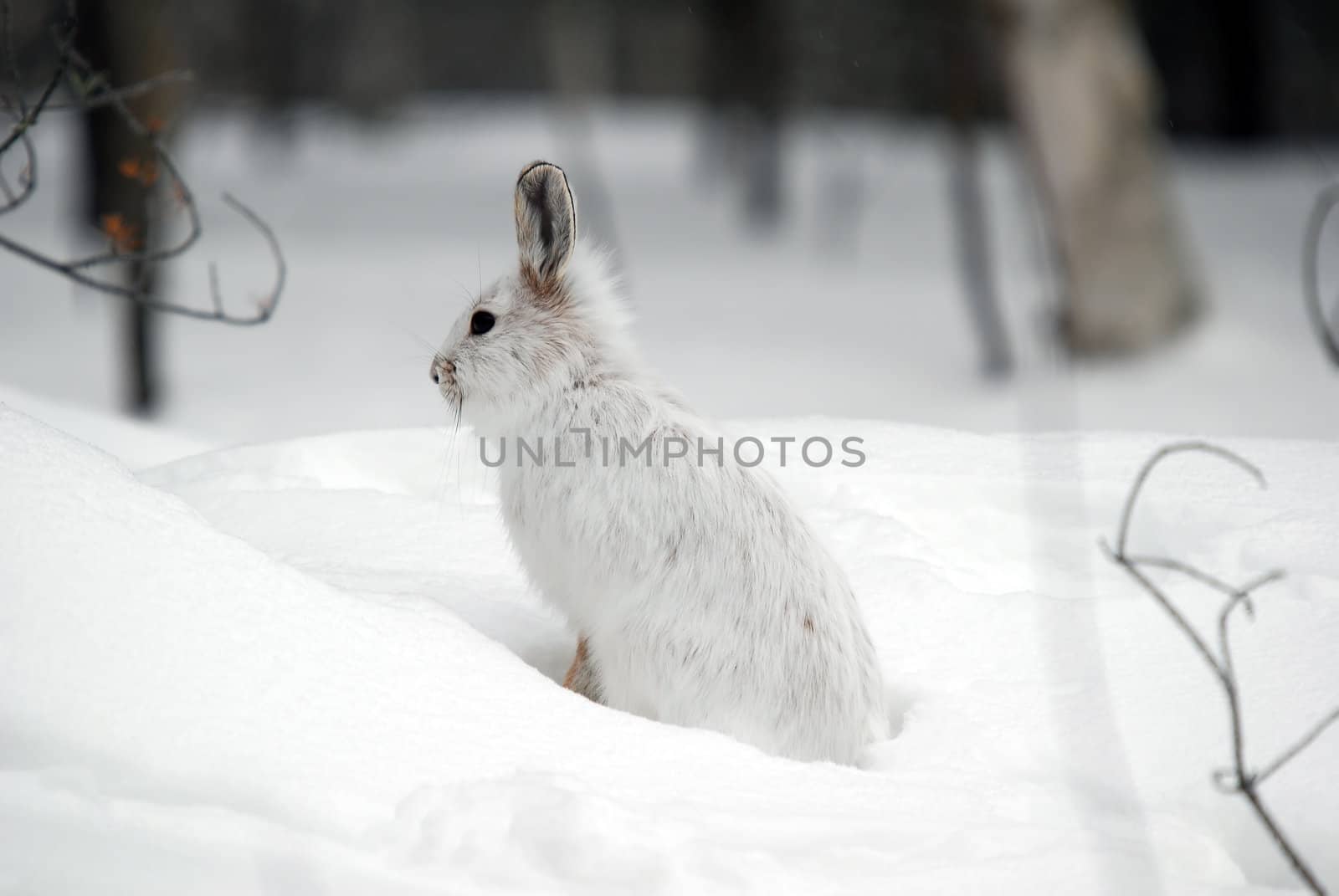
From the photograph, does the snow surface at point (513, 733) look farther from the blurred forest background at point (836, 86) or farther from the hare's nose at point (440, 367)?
the blurred forest background at point (836, 86)

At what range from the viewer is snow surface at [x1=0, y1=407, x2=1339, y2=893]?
5.66ft

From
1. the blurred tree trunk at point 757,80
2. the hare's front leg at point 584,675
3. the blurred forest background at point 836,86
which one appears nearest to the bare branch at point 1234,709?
the hare's front leg at point 584,675

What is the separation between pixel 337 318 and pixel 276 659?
928 cm

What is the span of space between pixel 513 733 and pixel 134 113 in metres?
6.26

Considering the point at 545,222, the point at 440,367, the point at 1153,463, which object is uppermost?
the point at 545,222

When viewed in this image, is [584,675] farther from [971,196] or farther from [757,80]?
[757,80]

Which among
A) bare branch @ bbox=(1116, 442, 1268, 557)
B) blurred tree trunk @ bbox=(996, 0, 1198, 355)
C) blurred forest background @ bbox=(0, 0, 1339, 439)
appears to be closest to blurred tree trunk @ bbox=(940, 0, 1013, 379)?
blurred forest background @ bbox=(0, 0, 1339, 439)

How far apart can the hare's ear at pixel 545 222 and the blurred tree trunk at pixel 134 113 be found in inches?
187

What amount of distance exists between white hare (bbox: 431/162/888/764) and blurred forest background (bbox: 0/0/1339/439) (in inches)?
50.2

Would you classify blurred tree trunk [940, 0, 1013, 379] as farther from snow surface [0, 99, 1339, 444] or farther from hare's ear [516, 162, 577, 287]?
hare's ear [516, 162, 577, 287]

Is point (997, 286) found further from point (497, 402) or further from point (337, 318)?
point (497, 402)

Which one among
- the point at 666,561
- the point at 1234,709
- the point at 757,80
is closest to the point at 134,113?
the point at 666,561

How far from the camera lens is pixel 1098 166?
7.90 m

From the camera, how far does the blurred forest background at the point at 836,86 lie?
782cm
